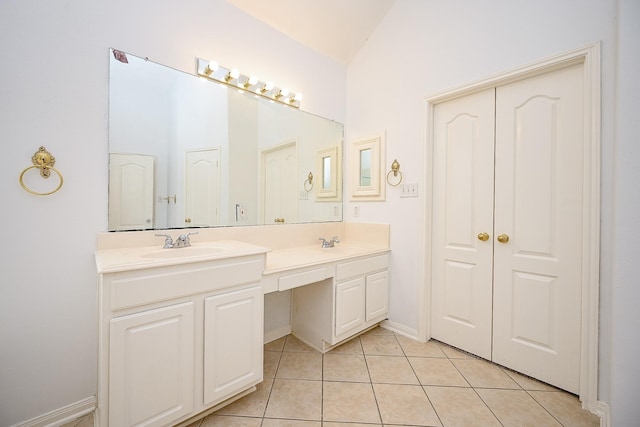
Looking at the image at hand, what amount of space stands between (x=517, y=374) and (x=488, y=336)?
25cm

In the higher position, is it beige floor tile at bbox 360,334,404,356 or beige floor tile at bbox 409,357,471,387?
beige floor tile at bbox 360,334,404,356

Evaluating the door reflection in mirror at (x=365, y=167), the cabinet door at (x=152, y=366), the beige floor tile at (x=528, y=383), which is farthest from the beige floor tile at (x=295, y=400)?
the door reflection in mirror at (x=365, y=167)

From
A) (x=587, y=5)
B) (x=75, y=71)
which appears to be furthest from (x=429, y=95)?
(x=75, y=71)

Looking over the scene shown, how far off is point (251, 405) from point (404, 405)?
855 mm

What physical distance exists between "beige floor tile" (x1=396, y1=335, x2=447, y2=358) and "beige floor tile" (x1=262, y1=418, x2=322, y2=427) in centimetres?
95

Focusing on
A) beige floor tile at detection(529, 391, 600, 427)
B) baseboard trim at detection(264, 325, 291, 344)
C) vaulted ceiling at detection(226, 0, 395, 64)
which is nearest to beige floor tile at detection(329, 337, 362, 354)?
baseboard trim at detection(264, 325, 291, 344)

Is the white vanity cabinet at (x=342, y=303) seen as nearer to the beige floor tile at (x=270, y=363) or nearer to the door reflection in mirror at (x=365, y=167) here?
the beige floor tile at (x=270, y=363)

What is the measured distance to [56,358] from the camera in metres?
1.33

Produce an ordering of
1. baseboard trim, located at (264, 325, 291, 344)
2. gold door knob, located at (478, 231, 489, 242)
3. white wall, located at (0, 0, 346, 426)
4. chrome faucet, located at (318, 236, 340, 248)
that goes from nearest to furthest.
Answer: white wall, located at (0, 0, 346, 426)
gold door knob, located at (478, 231, 489, 242)
baseboard trim, located at (264, 325, 291, 344)
chrome faucet, located at (318, 236, 340, 248)

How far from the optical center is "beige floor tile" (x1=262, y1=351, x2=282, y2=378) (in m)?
1.75

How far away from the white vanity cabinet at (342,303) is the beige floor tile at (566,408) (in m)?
1.09

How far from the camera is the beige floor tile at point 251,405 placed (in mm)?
1407

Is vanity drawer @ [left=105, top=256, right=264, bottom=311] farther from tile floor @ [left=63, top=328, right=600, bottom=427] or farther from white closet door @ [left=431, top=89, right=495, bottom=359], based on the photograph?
white closet door @ [left=431, top=89, right=495, bottom=359]

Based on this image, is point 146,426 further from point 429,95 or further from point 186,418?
point 429,95
